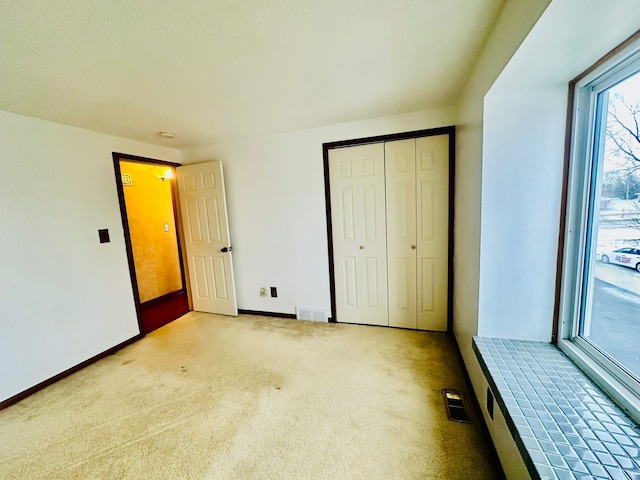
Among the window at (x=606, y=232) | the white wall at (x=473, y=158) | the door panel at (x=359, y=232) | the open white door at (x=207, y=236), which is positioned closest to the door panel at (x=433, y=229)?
the white wall at (x=473, y=158)

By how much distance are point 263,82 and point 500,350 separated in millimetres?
2196

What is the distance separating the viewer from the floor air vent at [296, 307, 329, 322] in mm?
3025

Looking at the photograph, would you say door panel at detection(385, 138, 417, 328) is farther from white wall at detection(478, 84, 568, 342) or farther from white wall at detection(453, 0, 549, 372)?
white wall at detection(478, 84, 568, 342)

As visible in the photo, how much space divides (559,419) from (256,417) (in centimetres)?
156

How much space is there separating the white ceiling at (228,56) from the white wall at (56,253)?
0.29m

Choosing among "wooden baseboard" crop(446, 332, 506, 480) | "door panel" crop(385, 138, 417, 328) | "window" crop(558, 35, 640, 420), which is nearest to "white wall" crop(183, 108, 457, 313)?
"door panel" crop(385, 138, 417, 328)

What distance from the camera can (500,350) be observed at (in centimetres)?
139

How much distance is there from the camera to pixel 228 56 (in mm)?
1414

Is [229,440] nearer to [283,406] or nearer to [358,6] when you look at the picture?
[283,406]

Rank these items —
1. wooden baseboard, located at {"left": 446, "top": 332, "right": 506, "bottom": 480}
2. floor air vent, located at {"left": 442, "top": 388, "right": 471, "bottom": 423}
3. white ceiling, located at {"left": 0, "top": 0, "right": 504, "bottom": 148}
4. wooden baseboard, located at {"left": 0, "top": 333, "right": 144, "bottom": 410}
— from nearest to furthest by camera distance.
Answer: white ceiling, located at {"left": 0, "top": 0, "right": 504, "bottom": 148}
wooden baseboard, located at {"left": 446, "top": 332, "right": 506, "bottom": 480}
floor air vent, located at {"left": 442, "top": 388, "right": 471, "bottom": 423}
wooden baseboard, located at {"left": 0, "top": 333, "right": 144, "bottom": 410}

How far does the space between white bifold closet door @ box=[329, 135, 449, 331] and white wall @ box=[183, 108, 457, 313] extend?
202 millimetres

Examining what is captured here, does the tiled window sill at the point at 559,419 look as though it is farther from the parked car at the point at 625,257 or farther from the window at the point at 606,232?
the parked car at the point at 625,257

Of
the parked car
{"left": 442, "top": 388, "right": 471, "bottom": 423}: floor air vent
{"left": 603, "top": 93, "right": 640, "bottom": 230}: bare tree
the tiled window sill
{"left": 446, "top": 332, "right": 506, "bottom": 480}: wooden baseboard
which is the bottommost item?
{"left": 442, "top": 388, "right": 471, "bottom": 423}: floor air vent

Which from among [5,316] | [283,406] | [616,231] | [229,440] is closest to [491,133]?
[616,231]
